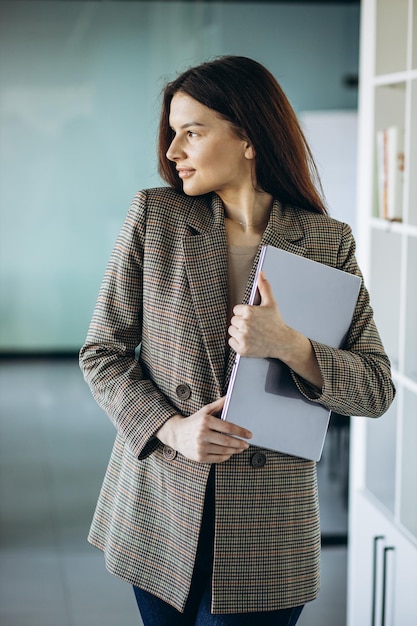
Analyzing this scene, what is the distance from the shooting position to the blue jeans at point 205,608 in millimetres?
1413

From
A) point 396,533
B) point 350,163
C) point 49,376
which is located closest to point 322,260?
point 396,533

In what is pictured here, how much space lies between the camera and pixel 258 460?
139 cm

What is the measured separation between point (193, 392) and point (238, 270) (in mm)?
229

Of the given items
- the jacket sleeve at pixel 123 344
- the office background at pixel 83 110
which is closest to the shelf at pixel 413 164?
the jacket sleeve at pixel 123 344

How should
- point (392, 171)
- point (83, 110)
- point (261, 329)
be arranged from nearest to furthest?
point (261, 329), point (392, 171), point (83, 110)

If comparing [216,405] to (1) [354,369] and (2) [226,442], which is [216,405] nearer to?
(2) [226,442]

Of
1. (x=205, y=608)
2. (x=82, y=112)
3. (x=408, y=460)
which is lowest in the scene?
(x=408, y=460)

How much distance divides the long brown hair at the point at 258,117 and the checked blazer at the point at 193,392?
0.06 meters

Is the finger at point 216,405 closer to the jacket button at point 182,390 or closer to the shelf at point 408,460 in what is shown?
the jacket button at point 182,390

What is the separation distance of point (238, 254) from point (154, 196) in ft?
0.58

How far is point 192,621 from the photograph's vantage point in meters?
1.47

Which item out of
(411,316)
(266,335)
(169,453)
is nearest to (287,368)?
(266,335)

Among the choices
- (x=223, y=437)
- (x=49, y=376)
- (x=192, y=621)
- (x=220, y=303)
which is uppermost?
(x=220, y=303)

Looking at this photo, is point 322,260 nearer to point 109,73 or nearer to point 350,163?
point 350,163
